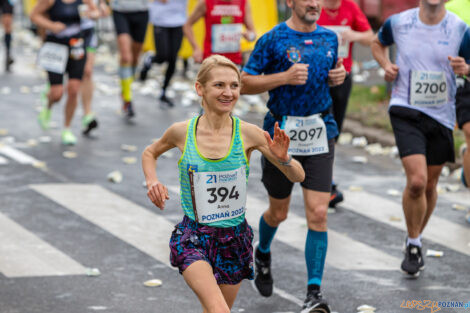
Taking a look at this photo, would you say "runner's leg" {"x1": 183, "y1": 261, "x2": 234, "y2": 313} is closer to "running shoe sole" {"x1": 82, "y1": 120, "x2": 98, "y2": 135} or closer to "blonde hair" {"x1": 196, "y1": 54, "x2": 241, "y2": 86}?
"blonde hair" {"x1": 196, "y1": 54, "x2": 241, "y2": 86}

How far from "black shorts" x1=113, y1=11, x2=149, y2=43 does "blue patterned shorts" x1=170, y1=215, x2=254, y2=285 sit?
26.3ft

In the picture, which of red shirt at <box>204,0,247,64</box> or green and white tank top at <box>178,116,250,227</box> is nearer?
green and white tank top at <box>178,116,250,227</box>

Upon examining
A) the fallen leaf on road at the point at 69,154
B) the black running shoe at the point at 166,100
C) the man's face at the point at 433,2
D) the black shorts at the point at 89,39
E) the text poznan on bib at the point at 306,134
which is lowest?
the black running shoe at the point at 166,100

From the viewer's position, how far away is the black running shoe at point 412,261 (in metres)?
6.98

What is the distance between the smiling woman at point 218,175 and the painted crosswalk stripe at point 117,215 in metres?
2.21

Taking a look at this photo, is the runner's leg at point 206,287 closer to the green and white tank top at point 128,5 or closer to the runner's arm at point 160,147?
the runner's arm at point 160,147

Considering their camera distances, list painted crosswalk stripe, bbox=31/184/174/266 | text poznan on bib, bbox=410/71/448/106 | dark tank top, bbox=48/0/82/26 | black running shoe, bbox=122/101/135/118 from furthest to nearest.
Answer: black running shoe, bbox=122/101/135/118 → dark tank top, bbox=48/0/82/26 → painted crosswalk stripe, bbox=31/184/174/266 → text poznan on bib, bbox=410/71/448/106

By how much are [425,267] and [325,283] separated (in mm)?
873

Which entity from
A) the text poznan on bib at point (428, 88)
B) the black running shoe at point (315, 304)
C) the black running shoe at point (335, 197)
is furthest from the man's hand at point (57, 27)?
the black running shoe at point (315, 304)

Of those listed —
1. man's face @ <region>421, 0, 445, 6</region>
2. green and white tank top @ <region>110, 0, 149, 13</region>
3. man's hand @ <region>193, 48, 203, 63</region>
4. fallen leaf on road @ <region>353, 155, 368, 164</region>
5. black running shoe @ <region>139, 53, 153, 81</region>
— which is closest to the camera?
man's face @ <region>421, 0, 445, 6</region>

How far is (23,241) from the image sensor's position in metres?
7.61

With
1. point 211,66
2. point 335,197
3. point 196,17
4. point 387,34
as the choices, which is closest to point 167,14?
point 196,17

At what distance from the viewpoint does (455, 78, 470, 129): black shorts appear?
8.03 meters

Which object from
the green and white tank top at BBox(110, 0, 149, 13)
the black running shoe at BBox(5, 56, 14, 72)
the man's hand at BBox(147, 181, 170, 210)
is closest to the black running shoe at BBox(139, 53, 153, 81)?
the green and white tank top at BBox(110, 0, 149, 13)
